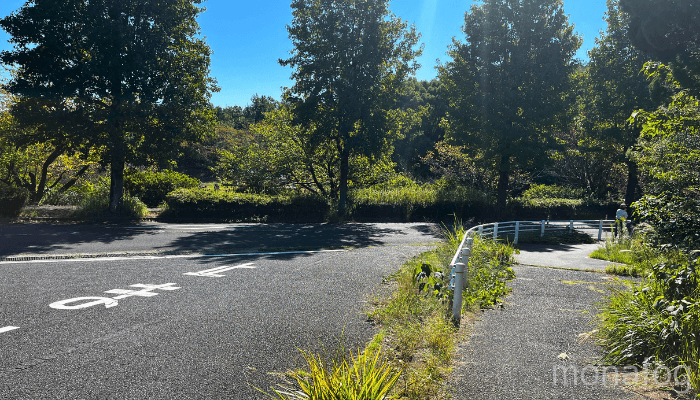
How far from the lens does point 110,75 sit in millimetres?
18578

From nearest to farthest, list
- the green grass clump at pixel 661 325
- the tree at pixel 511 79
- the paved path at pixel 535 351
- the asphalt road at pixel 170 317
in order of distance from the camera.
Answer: the paved path at pixel 535 351
the asphalt road at pixel 170 317
the green grass clump at pixel 661 325
the tree at pixel 511 79

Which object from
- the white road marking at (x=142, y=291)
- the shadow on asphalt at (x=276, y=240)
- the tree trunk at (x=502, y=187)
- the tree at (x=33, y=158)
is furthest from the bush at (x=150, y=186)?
the white road marking at (x=142, y=291)

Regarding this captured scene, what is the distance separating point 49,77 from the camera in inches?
722

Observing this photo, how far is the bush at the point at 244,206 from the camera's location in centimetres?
2162

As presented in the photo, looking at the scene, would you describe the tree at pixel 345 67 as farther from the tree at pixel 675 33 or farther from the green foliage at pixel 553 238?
the tree at pixel 675 33

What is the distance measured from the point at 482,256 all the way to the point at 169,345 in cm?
762

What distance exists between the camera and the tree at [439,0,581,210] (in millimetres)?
24344

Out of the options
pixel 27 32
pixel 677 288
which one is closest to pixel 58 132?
pixel 27 32

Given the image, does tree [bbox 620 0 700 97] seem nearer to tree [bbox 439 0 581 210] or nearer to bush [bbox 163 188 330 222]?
tree [bbox 439 0 581 210]

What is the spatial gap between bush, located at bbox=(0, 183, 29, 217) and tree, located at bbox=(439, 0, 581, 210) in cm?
2329

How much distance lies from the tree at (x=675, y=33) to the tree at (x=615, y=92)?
18551mm

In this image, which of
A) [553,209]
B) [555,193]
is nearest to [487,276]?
[553,209]

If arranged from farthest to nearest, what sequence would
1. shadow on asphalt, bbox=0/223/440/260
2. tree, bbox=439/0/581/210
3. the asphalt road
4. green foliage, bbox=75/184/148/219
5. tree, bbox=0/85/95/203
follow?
1. tree, bbox=439/0/581/210
2. green foliage, bbox=75/184/148/219
3. tree, bbox=0/85/95/203
4. shadow on asphalt, bbox=0/223/440/260
5. the asphalt road

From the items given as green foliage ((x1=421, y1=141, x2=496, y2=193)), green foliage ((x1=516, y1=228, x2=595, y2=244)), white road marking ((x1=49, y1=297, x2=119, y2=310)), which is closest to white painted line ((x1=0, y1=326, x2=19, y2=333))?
white road marking ((x1=49, y1=297, x2=119, y2=310))
